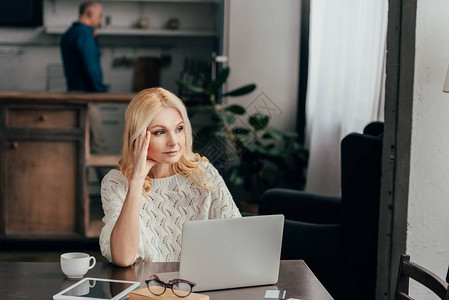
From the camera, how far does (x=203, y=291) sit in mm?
1533

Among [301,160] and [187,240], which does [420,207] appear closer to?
[187,240]

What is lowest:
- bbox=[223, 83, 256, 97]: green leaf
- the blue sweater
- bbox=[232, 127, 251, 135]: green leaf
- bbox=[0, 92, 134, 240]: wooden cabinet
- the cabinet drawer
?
bbox=[0, 92, 134, 240]: wooden cabinet

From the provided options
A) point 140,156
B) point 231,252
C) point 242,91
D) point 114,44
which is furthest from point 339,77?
point 114,44

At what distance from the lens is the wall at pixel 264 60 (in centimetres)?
442

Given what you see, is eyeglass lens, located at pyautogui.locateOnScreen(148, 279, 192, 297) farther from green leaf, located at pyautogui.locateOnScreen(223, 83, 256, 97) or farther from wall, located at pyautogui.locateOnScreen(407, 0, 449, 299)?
green leaf, located at pyautogui.locateOnScreen(223, 83, 256, 97)

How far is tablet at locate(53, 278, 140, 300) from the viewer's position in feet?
4.82

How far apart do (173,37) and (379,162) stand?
144 inches

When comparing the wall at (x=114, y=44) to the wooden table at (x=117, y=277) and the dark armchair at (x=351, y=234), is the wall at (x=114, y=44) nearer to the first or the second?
the dark armchair at (x=351, y=234)

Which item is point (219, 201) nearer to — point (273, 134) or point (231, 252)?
point (231, 252)

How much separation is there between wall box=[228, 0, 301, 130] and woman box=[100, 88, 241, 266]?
2.36 metres

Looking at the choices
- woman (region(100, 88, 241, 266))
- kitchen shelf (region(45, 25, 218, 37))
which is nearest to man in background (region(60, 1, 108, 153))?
kitchen shelf (region(45, 25, 218, 37))

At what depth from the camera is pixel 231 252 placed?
153 cm

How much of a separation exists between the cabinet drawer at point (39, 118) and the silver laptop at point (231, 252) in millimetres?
2876

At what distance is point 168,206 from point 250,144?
86.5 inches
